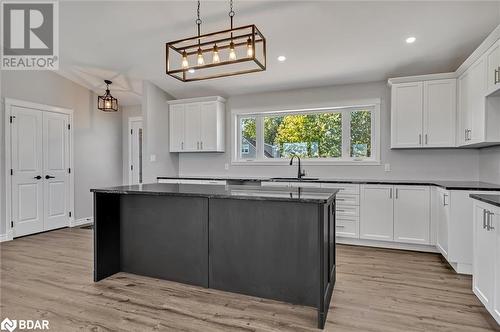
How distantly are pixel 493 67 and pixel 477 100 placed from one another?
47cm

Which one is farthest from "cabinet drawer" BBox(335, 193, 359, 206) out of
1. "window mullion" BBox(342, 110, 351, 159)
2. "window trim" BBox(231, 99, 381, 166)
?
"window mullion" BBox(342, 110, 351, 159)

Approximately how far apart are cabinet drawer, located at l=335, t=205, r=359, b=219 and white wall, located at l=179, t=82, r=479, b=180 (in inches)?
27.4

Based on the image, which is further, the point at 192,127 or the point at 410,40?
the point at 192,127

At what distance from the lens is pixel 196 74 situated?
4.95 metres

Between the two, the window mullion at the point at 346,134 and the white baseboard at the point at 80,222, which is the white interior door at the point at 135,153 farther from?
the window mullion at the point at 346,134

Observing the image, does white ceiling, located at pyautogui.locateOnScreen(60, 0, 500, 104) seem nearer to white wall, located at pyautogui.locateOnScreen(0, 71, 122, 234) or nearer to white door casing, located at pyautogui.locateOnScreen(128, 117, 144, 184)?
white wall, located at pyautogui.locateOnScreen(0, 71, 122, 234)

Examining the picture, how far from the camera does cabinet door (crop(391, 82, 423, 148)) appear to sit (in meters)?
4.06

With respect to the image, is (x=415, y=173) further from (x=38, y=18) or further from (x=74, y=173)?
(x=74, y=173)

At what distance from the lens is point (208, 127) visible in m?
5.39

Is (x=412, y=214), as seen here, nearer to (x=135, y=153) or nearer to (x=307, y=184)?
(x=307, y=184)

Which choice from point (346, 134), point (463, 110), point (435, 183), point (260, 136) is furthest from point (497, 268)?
point (260, 136)

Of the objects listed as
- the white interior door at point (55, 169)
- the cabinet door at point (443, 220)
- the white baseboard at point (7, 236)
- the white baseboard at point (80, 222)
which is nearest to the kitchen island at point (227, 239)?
the cabinet door at point (443, 220)

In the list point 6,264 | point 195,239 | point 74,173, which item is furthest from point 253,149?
point 6,264

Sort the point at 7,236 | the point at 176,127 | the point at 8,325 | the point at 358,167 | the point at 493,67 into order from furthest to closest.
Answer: the point at 176,127 → the point at 358,167 → the point at 7,236 → the point at 493,67 → the point at 8,325
